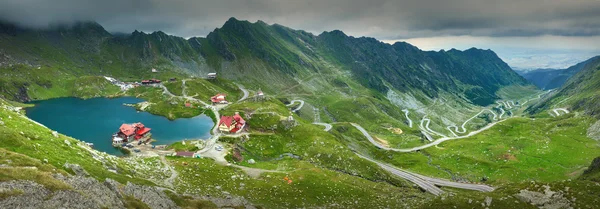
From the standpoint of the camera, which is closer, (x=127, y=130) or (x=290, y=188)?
(x=290, y=188)

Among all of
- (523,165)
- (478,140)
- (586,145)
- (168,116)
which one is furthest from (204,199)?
(586,145)

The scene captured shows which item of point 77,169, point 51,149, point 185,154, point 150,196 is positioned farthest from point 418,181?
point 51,149

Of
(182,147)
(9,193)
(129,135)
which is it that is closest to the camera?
(9,193)

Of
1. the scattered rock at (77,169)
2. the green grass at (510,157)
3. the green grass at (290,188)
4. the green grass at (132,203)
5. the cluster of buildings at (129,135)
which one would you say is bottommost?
the green grass at (510,157)

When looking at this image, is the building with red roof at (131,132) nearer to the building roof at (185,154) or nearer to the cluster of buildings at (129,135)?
the cluster of buildings at (129,135)

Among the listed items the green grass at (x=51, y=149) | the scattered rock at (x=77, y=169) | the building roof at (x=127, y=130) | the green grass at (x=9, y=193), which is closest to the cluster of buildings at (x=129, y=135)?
the building roof at (x=127, y=130)

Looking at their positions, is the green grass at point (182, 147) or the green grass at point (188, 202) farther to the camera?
the green grass at point (182, 147)

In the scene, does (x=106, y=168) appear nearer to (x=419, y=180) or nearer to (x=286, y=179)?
(x=286, y=179)

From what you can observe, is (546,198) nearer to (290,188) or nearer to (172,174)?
(290,188)

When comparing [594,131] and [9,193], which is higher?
[9,193]
